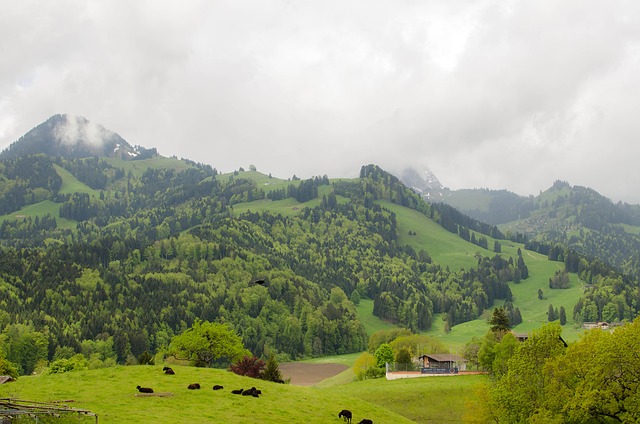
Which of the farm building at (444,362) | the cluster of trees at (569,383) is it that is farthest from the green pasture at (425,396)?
the farm building at (444,362)

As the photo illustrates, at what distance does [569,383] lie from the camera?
73.0 m

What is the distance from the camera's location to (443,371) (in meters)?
133

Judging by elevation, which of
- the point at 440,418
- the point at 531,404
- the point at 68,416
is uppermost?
the point at 68,416

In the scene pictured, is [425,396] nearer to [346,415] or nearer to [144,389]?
[346,415]

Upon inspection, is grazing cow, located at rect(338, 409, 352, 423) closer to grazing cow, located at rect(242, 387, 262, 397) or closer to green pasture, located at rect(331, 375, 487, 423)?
grazing cow, located at rect(242, 387, 262, 397)

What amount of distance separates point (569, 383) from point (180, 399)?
48421mm

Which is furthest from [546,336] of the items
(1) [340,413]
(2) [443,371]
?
(2) [443,371]

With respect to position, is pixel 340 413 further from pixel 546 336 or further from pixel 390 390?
pixel 390 390

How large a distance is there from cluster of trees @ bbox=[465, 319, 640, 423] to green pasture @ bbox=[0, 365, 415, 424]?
48.6ft

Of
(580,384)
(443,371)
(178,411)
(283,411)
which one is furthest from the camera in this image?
(443,371)

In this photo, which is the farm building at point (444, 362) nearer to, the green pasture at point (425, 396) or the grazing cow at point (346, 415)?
the green pasture at point (425, 396)

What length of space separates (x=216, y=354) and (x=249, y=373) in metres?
20.0

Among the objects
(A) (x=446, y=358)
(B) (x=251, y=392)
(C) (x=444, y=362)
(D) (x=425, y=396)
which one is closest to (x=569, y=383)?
(D) (x=425, y=396)

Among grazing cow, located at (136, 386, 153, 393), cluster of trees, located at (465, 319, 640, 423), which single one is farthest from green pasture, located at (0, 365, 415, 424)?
cluster of trees, located at (465, 319, 640, 423)
